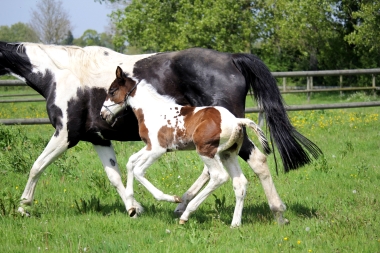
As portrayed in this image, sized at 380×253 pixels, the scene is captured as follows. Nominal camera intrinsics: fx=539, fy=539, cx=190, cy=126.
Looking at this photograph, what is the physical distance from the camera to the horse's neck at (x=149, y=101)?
17.8 ft

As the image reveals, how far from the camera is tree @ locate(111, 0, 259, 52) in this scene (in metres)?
28.9

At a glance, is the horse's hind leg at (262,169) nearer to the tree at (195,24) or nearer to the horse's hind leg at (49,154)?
the horse's hind leg at (49,154)

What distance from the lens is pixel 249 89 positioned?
582 cm

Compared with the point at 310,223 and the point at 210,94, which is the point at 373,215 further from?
the point at 210,94

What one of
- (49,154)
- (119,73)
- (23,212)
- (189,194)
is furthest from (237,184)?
(23,212)

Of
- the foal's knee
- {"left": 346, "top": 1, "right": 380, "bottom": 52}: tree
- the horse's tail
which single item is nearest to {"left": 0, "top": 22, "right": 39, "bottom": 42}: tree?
{"left": 346, "top": 1, "right": 380, "bottom": 52}: tree

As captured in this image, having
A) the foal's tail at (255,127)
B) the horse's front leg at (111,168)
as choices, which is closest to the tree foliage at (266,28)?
the horse's front leg at (111,168)

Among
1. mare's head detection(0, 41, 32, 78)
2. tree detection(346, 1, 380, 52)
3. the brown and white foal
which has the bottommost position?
the brown and white foal

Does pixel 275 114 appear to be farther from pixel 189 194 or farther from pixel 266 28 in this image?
pixel 266 28

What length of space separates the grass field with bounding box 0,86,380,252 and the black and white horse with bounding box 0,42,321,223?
0.36m

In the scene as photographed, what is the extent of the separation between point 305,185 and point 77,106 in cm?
301

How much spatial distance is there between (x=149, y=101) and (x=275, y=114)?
52.7 inches

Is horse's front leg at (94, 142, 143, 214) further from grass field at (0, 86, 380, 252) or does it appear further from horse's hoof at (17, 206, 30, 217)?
horse's hoof at (17, 206, 30, 217)

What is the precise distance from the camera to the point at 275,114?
224 inches
